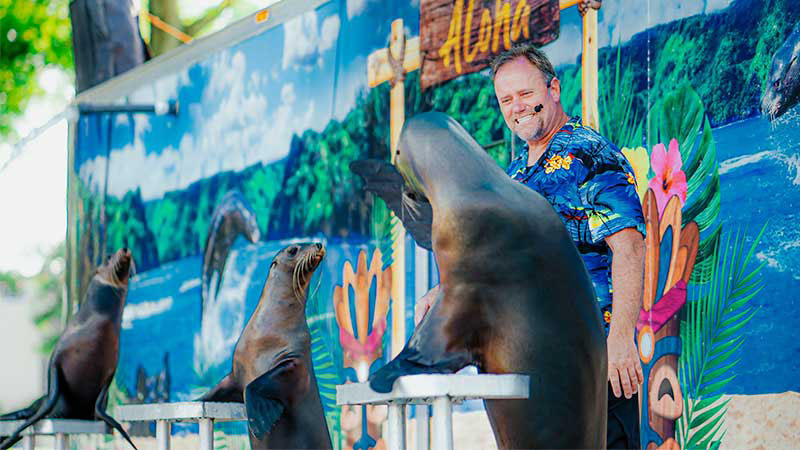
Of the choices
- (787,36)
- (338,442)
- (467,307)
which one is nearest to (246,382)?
(338,442)

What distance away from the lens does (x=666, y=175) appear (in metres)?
4.72

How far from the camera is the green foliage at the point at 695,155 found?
14.9 feet

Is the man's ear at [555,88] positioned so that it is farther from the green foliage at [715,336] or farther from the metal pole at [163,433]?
the metal pole at [163,433]

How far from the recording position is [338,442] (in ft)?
20.8

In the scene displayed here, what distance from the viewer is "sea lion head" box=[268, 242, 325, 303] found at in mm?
5527

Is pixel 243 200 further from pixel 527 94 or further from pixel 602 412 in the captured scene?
pixel 602 412

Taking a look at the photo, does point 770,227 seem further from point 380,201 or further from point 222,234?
point 222,234

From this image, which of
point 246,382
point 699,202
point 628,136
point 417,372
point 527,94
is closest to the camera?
point 417,372

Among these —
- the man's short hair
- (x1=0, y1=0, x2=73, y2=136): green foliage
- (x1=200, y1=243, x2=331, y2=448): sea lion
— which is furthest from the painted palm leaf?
(x1=0, y1=0, x2=73, y2=136): green foliage

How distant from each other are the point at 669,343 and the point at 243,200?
138 inches

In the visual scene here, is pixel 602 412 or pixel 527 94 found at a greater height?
pixel 527 94

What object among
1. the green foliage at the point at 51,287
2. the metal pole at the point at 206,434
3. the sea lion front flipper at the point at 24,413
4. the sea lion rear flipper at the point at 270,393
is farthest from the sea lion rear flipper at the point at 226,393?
the green foliage at the point at 51,287

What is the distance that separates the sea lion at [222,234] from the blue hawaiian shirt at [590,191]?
3.51 m

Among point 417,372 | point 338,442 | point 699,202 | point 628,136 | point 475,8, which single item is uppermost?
point 475,8
